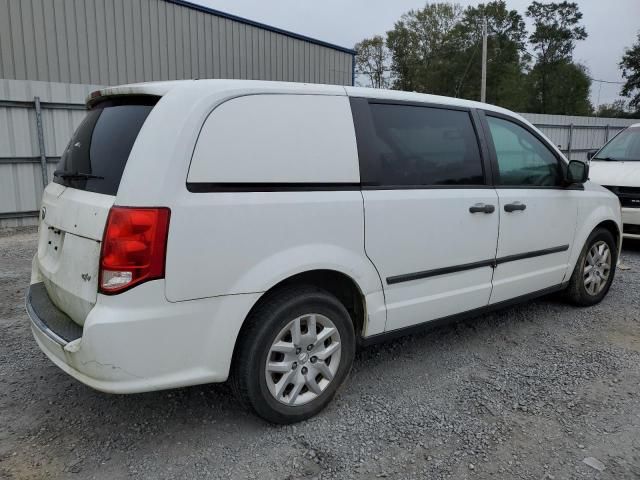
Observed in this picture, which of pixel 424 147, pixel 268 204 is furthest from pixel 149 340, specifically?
pixel 424 147

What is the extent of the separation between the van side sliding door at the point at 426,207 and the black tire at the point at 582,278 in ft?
4.50

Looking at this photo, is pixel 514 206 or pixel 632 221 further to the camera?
pixel 632 221

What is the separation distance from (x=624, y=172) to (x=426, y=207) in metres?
5.46

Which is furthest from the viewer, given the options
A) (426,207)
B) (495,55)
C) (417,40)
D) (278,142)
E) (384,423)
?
(417,40)

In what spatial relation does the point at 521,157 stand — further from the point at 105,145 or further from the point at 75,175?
the point at 75,175

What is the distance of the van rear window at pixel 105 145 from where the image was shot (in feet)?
8.11

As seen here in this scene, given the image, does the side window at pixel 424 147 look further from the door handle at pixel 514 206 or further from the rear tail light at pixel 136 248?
the rear tail light at pixel 136 248

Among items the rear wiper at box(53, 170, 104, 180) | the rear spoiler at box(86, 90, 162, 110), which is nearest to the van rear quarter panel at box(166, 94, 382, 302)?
the rear spoiler at box(86, 90, 162, 110)

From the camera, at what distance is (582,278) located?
15.1ft

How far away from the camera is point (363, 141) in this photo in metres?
2.94

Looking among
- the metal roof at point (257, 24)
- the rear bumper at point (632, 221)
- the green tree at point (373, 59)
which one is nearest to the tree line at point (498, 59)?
the green tree at point (373, 59)

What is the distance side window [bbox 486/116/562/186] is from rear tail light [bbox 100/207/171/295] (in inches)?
94.5

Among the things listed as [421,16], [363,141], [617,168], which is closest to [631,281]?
[617,168]

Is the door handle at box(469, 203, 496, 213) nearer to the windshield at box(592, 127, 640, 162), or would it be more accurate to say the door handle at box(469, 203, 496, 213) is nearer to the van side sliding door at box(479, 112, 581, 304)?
the van side sliding door at box(479, 112, 581, 304)
